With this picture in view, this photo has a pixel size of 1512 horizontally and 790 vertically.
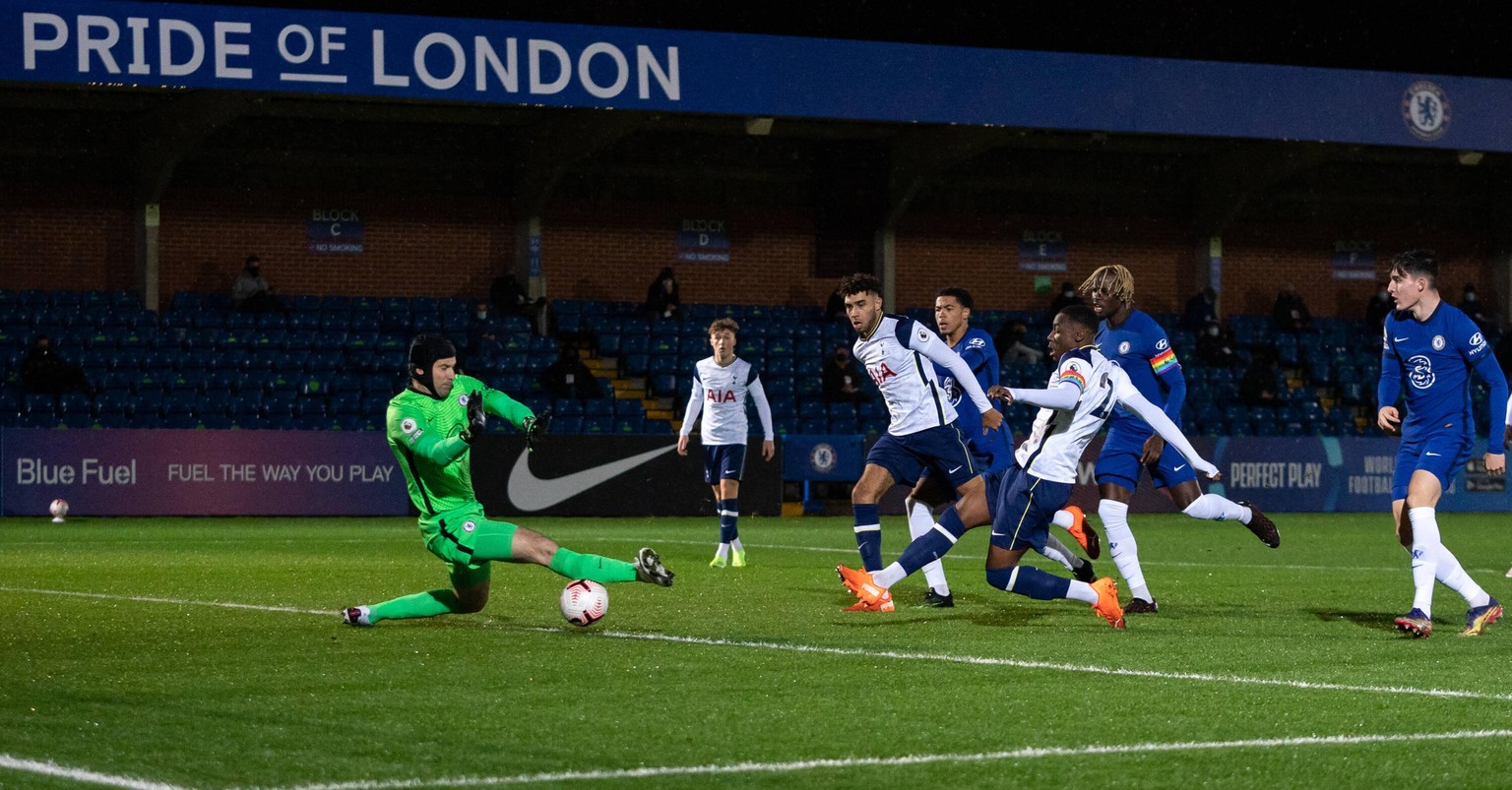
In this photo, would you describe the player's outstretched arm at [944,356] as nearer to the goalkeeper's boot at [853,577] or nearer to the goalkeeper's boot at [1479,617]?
the goalkeeper's boot at [853,577]

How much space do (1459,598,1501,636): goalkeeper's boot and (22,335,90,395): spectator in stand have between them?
1925 cm

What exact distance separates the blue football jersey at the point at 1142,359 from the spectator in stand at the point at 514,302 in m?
18.1

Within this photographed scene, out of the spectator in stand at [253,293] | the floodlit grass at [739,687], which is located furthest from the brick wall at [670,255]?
the floodlit grass at [739,687]

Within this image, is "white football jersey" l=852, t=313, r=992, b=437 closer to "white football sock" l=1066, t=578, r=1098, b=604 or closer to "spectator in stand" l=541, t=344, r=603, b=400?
"white football sock" l=1066, t=578, r=1098, b=604

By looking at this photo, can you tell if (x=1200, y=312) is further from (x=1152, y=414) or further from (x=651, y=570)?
(x=651, y=570)

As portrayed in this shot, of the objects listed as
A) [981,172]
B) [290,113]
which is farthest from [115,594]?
[981,172]

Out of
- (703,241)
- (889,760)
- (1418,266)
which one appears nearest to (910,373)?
(1418,266)

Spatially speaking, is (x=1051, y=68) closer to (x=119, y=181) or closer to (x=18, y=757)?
(x=119, y=181)

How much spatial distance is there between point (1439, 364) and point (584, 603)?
4.74 metres

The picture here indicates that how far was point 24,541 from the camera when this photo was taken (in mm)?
17719

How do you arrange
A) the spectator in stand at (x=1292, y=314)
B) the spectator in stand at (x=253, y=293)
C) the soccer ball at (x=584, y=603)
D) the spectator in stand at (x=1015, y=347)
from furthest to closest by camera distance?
1. the spectator in stand at (x=1292, y=314)
2. the spectator in stand at (x=1015, y=347)
3. the spectator in stand at (x=253, y=293)
4. the soccer ball at (x=584, y=603)

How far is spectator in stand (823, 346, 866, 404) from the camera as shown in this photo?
2747 cm

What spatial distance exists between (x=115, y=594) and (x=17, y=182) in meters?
18.3

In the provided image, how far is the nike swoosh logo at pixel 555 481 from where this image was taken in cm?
2377
